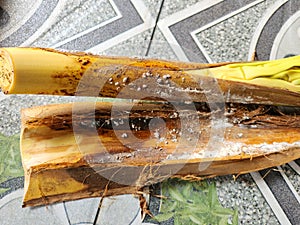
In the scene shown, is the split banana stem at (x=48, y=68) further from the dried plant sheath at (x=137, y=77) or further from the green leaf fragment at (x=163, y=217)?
the green leaf fragment at (x=163, y=217)

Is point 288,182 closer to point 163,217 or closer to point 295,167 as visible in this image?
point 295,167

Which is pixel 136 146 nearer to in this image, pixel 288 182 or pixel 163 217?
pixel 163 217

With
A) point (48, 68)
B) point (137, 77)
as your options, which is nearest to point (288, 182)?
point (137, 77)

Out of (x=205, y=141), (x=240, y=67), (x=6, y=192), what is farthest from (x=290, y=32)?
(x=6, y=192)

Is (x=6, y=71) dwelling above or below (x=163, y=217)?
above

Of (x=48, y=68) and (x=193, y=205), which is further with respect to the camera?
(x=193, y=205)

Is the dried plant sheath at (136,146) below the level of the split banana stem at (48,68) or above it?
below

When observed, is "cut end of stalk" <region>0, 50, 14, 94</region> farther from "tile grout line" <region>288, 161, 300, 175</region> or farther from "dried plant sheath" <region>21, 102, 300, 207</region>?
"tile grout line" <region>288, 161, 300, 175</region>

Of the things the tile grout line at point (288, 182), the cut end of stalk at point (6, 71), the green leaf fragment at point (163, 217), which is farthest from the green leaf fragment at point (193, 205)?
the cut end of stalk at point (6, 71)
